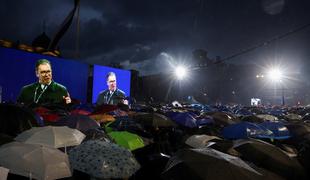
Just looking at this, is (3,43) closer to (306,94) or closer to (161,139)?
(161,139)

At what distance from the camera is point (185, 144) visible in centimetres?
823

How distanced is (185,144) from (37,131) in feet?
13.6

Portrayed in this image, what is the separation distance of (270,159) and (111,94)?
13.8 meters

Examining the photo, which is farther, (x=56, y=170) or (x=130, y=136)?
(x=130, y=136)

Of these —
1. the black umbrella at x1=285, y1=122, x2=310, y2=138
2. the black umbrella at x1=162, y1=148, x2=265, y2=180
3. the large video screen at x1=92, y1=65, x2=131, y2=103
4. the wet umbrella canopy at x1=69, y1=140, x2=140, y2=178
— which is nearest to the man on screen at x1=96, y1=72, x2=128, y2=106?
the large video screen at x1=92, y1=65, x2=131, y2=103

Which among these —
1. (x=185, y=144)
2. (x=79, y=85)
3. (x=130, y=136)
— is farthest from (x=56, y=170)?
(x=79, y=85)

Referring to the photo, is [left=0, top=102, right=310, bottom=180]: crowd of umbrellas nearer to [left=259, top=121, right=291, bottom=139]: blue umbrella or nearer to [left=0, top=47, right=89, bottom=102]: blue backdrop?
[left=259, top=121, right=291, bottom=139]: blue umbrella

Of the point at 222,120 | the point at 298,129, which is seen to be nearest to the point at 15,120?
the point at 222,120

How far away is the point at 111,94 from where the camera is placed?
18469 mm

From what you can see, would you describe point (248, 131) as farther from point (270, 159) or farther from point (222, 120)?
point (222, 120)

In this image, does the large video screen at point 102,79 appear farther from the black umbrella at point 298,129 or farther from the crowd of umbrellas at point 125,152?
the black umbrella at point 298,129

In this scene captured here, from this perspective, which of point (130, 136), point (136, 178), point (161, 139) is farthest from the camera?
point (161, 139)

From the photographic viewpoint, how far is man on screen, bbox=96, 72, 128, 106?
17984 millimetres

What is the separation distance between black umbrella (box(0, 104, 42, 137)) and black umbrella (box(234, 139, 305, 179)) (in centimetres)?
431
